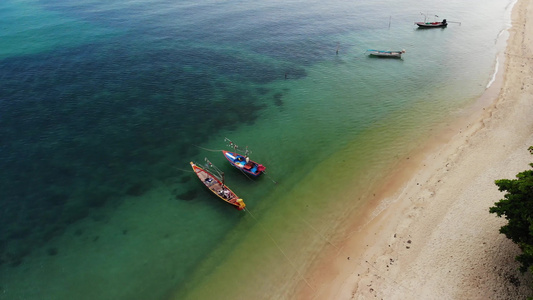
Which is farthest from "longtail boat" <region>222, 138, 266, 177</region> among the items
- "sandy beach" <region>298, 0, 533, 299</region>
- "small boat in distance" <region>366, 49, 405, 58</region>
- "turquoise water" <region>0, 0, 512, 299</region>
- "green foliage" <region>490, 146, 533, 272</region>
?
"small boat in distance" <region>366, 49, 405, 58</region>

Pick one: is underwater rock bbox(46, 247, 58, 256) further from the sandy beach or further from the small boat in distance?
the small boat in distance

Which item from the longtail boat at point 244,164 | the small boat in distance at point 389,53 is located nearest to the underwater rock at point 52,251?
the longtail boat at point 244,164

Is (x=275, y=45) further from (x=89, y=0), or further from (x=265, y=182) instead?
(x=89, y=0)

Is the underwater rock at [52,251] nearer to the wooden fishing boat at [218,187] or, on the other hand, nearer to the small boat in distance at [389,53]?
the wooden fishing boat at [218,187]

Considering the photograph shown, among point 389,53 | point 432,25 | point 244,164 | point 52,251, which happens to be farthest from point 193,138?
point 432,25

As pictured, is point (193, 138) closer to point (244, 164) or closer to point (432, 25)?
point (244, 164)

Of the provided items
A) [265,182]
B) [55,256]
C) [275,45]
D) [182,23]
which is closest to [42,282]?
[55,256]
